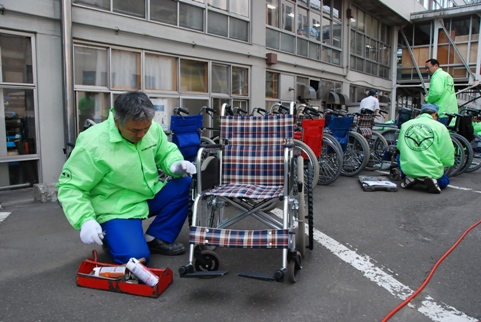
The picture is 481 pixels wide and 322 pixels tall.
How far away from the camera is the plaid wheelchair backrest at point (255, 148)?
3562 millimetres

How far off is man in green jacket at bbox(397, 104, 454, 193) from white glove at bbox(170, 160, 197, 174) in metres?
4.06

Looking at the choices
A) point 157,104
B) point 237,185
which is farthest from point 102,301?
point 157,104

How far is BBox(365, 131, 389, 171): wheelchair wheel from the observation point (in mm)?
7863

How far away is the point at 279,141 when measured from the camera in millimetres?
3619

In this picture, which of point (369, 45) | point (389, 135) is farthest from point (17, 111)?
point (369, 45)

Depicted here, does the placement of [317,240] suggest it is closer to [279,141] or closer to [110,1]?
[279,141]

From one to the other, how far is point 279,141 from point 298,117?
109 inches

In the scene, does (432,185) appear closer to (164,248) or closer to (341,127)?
(341,127)

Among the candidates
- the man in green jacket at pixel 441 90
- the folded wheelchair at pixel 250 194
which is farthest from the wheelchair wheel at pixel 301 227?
the man in green jacket at pixel 441 90

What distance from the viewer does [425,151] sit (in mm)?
5730

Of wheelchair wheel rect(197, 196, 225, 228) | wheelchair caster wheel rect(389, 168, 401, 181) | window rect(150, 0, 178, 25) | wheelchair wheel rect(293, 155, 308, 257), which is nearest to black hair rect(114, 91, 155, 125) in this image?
wheelchair wheel rect(197, 196, 225, 228)

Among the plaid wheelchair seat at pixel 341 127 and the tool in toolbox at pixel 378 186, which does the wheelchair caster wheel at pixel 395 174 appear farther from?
the plaid wheelchair seat at pixel 341 127

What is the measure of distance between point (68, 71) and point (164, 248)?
4368mm

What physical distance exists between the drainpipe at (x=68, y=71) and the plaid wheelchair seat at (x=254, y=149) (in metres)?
3.74
